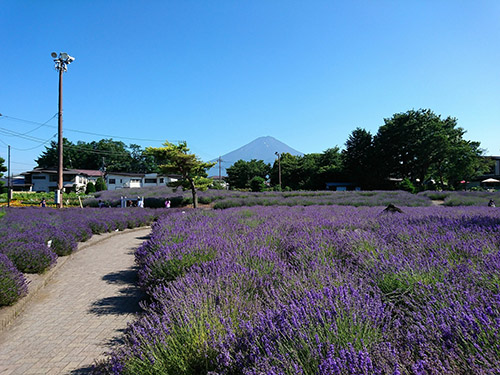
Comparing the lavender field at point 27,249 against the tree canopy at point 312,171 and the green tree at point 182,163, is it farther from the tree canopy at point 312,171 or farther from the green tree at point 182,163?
the tree canopy at point 312,171

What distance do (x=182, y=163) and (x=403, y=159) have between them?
36.7 meters

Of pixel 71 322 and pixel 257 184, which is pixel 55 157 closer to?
pixel 257 184

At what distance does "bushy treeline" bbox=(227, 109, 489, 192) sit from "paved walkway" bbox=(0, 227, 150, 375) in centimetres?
3507

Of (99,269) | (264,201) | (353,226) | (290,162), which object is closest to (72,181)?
(290,162)

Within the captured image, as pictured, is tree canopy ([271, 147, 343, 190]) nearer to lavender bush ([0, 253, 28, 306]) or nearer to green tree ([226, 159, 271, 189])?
green tree ([226, 159, 271, 189])

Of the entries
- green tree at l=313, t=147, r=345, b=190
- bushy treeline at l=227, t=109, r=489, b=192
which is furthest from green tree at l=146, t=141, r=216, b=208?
green tree at l=313, t=147, r=345, b=190

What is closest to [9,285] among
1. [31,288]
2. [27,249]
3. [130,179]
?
[31,288]

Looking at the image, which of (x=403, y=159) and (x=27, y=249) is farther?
(x=403, y=159)

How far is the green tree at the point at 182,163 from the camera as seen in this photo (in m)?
20.0

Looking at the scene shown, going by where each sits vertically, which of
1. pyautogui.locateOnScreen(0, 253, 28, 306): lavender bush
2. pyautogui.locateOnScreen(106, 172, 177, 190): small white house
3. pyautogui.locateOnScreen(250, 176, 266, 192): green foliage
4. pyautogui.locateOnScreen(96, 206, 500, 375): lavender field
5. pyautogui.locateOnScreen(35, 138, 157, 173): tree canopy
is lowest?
pyautogui.locateOnScreen(0, 253, 28, 306): lavender bush

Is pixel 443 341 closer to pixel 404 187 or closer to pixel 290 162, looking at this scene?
pixel 404 187

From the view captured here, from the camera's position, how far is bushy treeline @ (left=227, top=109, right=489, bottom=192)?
3881 centimetres

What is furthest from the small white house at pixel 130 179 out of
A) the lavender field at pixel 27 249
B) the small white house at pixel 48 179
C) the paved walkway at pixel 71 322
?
the paved walkway at pixel 71 322

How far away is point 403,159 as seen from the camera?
44531 mm
